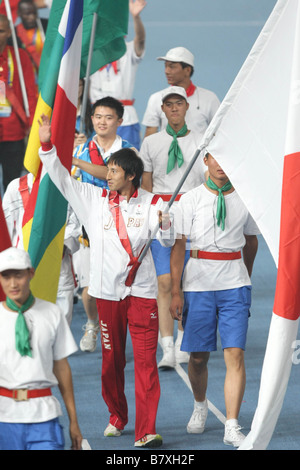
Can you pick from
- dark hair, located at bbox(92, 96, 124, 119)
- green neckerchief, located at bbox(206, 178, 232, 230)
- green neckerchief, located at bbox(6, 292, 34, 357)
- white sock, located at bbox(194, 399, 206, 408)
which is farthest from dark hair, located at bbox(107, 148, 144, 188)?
green neckerchief, located at bbox(6, 292, 34, 357)

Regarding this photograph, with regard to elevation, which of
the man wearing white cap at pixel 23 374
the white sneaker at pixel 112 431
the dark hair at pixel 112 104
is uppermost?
the dark hair at pixel 112 104

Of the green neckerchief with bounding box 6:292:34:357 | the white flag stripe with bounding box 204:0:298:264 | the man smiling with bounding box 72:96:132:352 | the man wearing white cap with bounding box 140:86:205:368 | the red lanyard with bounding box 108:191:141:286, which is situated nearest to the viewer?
the green neckerchief with bounding box 6:292:34:357

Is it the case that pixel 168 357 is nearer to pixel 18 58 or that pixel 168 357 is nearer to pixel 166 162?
pixel 166 162

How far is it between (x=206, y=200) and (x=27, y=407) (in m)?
2.49

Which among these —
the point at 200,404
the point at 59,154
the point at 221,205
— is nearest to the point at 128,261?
the point at 221,205

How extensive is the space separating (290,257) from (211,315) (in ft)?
4.69

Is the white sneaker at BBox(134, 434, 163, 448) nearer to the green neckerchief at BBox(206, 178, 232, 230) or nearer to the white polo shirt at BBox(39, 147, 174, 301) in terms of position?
the white polo shirt at BBox(39, 147, 174, 301)

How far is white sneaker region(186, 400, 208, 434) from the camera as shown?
291 inches

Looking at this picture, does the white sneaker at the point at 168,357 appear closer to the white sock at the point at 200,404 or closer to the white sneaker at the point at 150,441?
the white sock at the point at 200,404

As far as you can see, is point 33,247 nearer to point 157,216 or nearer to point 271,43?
point 157,216

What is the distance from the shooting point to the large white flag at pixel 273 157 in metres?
5.95

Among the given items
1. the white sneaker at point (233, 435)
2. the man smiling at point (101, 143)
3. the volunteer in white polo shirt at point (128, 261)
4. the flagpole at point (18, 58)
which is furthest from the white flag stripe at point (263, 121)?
the flagpole at point (18, 58)

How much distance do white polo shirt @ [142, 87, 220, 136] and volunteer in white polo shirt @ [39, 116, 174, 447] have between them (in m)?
2.62

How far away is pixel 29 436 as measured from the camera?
523 cm
